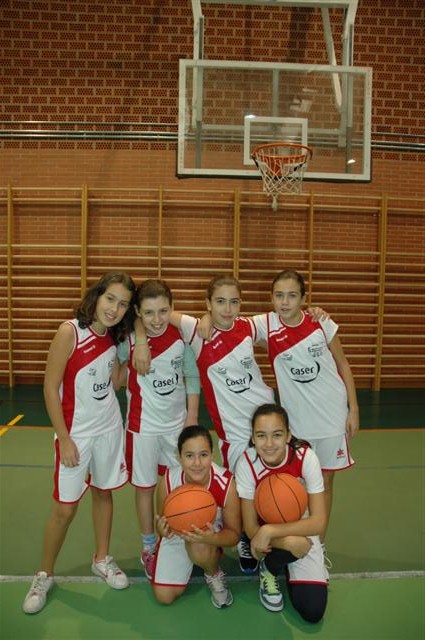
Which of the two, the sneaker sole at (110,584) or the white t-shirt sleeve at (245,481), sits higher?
the white t-shirt sleeve at (245,481)

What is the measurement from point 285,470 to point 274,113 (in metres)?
4.19

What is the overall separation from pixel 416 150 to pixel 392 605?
712 cm

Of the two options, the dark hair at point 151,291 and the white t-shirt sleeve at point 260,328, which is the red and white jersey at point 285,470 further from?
the dark hair at point 151,291

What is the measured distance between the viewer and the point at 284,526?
249 centimetres

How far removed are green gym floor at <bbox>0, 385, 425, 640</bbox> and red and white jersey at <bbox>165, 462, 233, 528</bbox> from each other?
502 mm

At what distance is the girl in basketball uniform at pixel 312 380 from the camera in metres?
2.98

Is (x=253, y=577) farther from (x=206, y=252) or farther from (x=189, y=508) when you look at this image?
(x=206, y=252)

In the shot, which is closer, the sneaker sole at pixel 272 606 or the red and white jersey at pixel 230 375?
the sneaker sole at pixel 272 606

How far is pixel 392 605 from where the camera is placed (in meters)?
2.66

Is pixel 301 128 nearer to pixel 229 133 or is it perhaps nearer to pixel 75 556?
pixel 229 133

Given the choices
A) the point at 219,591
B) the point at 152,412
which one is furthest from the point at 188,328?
the point at 219,591

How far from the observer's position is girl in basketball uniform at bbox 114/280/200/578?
292cm

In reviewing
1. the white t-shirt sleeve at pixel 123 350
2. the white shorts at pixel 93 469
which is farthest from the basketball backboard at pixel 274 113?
the white shorts at pixel 93 469

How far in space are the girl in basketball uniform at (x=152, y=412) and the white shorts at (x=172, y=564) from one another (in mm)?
211
